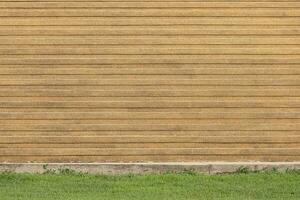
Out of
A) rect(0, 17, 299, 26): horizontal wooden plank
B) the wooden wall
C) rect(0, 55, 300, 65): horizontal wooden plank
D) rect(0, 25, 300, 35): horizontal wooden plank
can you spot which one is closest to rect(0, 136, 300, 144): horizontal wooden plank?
the wooden wall

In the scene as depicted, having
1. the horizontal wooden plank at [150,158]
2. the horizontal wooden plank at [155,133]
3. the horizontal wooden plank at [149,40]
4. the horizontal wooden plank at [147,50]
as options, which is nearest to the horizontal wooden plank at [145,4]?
the horizontal wooden plank at [149,40]

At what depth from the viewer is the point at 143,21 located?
1164 centimetres

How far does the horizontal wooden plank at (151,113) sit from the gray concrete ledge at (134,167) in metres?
0.64

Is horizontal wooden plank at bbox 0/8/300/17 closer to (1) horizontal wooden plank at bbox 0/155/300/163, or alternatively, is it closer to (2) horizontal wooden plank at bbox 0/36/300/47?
(2) horizontal wooden plank at bbox 0/36/300/47

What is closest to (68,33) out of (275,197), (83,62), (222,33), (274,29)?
(83,62)

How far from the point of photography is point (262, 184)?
35.0 ft

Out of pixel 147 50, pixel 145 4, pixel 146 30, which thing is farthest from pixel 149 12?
pixel 147 50

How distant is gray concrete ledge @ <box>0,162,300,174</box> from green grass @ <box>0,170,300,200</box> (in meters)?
0.12

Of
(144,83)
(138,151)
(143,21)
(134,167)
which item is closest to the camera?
(134,167)

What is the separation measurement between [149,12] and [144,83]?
3.21 ft

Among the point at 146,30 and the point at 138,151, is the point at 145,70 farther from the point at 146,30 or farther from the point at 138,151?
the point at 138,151

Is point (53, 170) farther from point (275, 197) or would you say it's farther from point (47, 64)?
point (275, 197)

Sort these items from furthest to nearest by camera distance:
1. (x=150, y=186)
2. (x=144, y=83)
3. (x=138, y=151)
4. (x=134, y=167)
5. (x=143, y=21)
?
(x=143, y=21) → (x=144, y=83) → (x=138, y=151) → (x=134, y=167) → (x=150, y=186)

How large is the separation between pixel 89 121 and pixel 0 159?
1.28m
